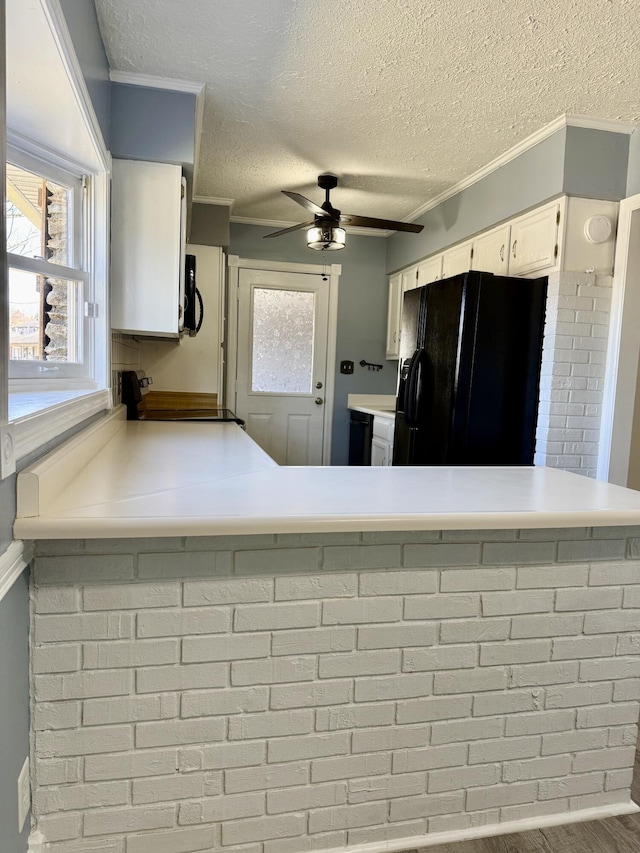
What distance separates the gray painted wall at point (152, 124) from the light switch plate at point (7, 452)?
1878 millimetres

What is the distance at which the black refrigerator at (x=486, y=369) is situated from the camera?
8.71 feet

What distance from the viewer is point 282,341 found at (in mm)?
4527

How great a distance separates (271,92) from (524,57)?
1.07 m

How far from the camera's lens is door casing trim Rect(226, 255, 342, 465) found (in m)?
4.36

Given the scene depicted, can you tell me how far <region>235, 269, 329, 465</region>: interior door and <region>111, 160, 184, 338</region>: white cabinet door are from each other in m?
2.06

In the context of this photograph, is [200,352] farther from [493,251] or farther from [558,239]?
[558,239]

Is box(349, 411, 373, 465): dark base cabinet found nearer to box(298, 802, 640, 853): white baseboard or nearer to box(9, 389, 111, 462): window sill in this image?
box(9, 389, 111, 462): window sill


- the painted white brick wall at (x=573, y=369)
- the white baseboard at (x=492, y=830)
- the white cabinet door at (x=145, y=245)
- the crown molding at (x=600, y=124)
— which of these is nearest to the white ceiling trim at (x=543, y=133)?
the crown molding at (x=600, y=124)

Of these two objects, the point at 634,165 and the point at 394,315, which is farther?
the point at 394,315

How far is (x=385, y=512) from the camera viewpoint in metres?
1.09

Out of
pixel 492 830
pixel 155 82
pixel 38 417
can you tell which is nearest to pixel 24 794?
pixel 38 417

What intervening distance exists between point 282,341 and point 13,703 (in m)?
3.83

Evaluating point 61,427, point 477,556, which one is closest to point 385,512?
point 477,556

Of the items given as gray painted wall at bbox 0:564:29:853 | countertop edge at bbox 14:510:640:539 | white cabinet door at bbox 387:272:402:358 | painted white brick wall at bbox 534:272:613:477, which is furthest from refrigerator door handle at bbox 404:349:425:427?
gray painted wall at bbox 0:564:29:853
